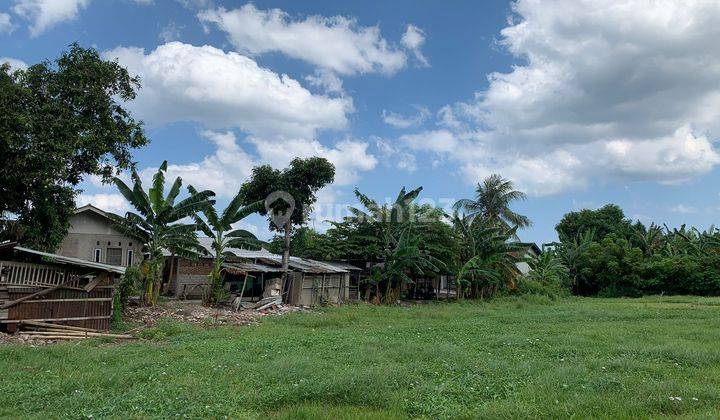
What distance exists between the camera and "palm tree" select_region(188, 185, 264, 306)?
20.3 m

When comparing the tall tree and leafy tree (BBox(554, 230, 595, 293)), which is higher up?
the tall tree

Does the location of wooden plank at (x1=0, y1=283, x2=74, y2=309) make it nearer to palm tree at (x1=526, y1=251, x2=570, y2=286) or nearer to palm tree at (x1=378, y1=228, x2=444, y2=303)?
palm tree at (x1=378, y1=228, x2=444, y2=303)

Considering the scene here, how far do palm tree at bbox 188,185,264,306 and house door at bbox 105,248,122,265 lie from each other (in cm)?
644

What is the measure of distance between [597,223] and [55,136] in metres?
46.9

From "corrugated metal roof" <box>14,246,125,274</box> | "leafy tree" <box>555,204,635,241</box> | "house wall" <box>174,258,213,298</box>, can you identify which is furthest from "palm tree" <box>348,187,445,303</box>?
"leafy tree" <box>555,204,635,241</box>

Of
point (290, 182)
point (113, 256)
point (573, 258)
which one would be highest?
point (290, 182)

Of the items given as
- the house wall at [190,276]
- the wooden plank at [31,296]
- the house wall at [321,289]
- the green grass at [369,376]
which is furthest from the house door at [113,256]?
the green grass at [369,376]

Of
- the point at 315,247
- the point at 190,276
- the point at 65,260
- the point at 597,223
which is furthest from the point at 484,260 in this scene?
the point at 597,223

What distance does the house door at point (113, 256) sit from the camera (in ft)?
79.5

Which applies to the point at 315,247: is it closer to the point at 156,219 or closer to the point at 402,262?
the point at 402,262

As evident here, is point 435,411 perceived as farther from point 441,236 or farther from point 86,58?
point 441,236

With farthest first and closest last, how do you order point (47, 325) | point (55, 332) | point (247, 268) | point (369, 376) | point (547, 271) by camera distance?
point (547, 271) < point (247, 268) < point (47, 325) < point (55, 332) < point (369, 376)

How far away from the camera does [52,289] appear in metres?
13.6

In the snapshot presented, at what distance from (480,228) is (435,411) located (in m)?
24.3
